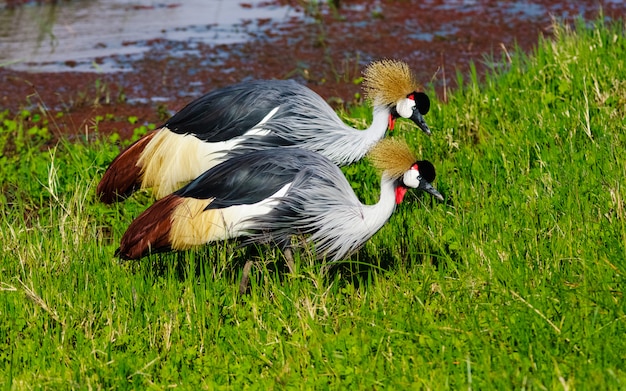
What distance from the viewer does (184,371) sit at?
3.39 meters

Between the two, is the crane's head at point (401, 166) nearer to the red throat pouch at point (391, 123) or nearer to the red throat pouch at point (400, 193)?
the red throat pouch at point (400, 193)

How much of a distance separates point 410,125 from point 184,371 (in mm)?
2907

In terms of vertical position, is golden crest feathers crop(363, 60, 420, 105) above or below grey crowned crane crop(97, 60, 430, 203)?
above

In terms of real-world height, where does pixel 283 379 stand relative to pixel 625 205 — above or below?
below

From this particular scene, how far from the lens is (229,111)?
5066 millimetres

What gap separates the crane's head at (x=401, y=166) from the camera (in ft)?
13.5

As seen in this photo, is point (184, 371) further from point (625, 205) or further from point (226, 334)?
point (625, 205)

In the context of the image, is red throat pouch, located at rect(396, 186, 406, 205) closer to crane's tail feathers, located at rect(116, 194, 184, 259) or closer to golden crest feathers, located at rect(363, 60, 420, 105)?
crane's tail feathers, located at rect(116, 194, 184, 259)

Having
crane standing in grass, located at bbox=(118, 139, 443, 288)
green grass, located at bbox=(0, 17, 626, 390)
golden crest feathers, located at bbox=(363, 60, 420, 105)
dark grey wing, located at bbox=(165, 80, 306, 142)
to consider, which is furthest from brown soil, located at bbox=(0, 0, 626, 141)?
crane standing in grass, located at bbox=(118, 139, 443, 288)

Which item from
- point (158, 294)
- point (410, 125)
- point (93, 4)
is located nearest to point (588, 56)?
point (410, 125)

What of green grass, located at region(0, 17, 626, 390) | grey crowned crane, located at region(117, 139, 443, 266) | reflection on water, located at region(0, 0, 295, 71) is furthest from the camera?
reflection on water, located at region(0, 0, 295, 71)

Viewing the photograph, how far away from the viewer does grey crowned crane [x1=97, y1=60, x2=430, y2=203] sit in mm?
5055

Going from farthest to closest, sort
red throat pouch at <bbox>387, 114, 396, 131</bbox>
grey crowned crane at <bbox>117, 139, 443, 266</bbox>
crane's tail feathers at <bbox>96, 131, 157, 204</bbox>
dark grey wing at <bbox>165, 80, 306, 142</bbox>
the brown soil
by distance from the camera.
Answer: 1. the brown soil
2. red throat pouch at <bbox>387, 114, 396, 131</bbox>
3. crane's tail feathers at <bbox>96, 131, 157, 204</bbox>
4. dark grey wing at <bbox>165, 80, 306, 142</bbox>
5. grey crowned crane at <bbox>117, 139, 443, 266</bbox>

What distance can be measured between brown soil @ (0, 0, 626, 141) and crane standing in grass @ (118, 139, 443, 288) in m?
2.61
